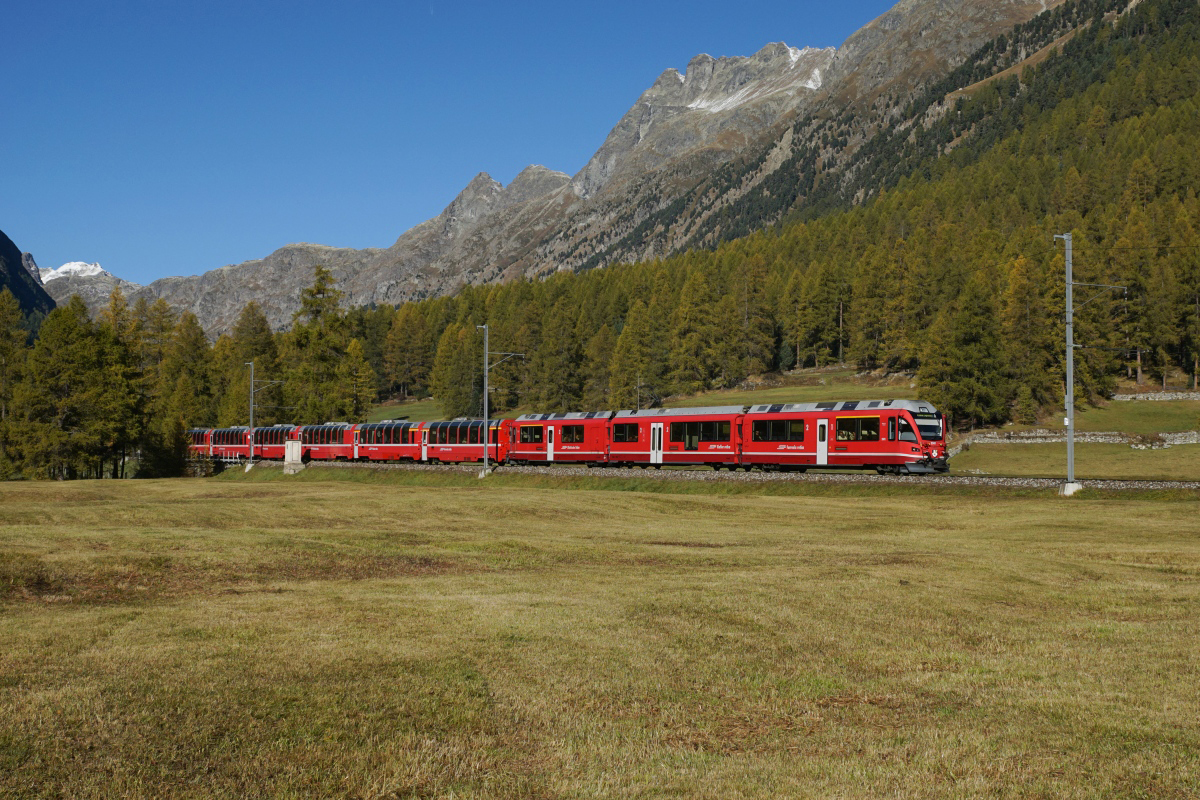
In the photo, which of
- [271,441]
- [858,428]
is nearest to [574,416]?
[858,428]

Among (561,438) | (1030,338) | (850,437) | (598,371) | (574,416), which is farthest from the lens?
(598,371)

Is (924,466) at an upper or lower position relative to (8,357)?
lower

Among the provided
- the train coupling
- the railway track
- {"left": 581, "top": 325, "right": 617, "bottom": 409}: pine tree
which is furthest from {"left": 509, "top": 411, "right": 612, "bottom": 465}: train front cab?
{"left": 581, "top": 325, "right": 617, "bottom": 409}: pine tree

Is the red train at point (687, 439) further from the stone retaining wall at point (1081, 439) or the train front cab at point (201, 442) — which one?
the stone retaining wall at point (1081, 439)

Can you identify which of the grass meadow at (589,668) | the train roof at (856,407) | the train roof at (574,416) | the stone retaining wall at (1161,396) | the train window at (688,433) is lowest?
the grass meadow at (589,668)

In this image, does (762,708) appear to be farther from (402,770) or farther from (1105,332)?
(1105,332)

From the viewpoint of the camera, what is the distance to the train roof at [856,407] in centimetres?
4444

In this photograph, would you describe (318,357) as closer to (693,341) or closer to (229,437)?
(229,437)

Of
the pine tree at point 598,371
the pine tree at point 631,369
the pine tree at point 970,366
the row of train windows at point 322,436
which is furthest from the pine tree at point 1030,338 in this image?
the row of train windows at point 322,436

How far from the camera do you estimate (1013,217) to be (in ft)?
465

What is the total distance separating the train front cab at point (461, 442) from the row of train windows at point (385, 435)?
1.73m

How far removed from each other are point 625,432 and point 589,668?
151 feet

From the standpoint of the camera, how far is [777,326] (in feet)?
443

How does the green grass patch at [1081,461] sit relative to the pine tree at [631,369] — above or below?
below
